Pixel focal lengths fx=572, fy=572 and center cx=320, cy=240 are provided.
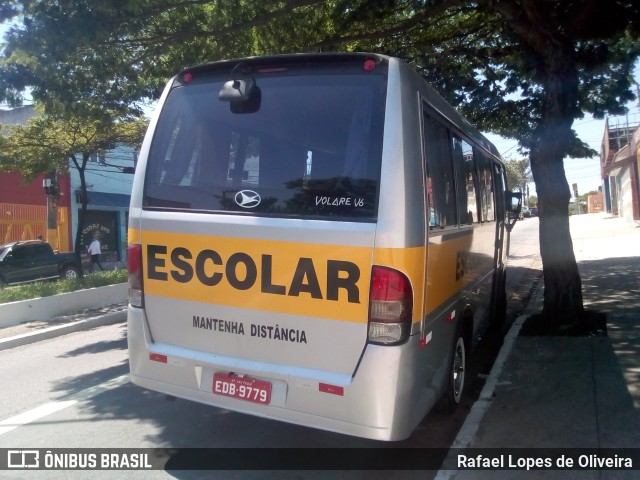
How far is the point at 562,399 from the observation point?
5109 millimetres

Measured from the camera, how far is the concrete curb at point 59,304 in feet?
33.7

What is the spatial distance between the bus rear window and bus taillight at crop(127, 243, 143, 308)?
34 cm

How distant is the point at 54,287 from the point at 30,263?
19.3ft

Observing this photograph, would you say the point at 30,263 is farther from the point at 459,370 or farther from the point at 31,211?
the point at 459,370

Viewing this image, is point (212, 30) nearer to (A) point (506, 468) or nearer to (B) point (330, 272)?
(B) point (330, 272)

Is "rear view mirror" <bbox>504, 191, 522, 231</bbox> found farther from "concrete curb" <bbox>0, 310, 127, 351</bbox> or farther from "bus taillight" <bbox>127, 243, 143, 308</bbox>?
"concrete curb" <bbox>0, 310, 127, 351</bbox>

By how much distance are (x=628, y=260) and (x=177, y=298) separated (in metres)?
14.0

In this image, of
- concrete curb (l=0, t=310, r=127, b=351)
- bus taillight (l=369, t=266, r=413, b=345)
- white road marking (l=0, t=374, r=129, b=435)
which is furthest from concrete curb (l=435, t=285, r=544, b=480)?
concrete curb (l=0, t=310, r=127, b=351)

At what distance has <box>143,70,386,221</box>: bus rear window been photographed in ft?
→ 11.7

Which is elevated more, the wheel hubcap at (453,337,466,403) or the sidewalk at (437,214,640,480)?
the wheel hubcap at (453,337,466,403)

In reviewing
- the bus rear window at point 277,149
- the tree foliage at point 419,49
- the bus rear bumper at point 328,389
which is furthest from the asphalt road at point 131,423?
the tree foliage at point 419,49

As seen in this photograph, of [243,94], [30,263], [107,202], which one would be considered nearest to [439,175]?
[243,94]

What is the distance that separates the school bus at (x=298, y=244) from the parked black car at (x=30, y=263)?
13533 mm

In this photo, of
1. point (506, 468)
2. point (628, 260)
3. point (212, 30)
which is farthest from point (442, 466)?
point (628, 260)
